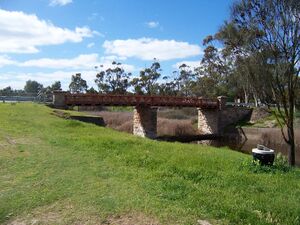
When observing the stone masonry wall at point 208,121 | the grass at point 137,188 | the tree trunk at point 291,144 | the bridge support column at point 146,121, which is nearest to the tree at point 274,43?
the tree trunk at point 291,144

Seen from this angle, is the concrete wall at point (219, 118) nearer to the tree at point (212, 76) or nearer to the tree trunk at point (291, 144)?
the tree at point (212, 76)

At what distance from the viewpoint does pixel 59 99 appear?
3325 centimetres

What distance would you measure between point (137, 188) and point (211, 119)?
41.8 m

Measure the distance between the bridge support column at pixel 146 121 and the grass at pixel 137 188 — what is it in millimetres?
28209

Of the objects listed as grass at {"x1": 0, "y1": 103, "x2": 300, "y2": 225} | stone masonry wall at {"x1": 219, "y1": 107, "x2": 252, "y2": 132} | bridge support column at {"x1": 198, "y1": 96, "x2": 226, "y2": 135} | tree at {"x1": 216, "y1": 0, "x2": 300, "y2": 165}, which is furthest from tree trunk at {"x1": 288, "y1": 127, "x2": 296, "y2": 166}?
stone masonry wall at {"x1": 219, "y1": 107, "x2": 252, "y2": 132}

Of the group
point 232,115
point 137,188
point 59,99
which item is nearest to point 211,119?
point 232,115

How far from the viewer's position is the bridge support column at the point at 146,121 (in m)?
39.4

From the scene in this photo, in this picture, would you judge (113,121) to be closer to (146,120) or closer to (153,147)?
(146,120)

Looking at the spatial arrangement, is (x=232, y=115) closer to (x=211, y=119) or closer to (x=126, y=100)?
(x=211, y=119)

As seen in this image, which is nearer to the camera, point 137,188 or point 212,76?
point 137,188

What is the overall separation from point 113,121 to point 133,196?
136 ft

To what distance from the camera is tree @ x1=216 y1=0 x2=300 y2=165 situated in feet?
51.9

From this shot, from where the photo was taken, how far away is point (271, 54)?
54.0ft

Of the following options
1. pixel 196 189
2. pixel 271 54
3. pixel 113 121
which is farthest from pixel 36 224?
pixel 113 121
